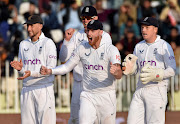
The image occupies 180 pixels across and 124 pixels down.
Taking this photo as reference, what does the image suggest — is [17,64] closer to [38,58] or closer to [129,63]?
[38,58]

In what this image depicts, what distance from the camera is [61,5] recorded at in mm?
16156

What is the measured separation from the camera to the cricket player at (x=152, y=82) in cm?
923

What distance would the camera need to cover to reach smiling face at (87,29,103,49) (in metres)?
8.84

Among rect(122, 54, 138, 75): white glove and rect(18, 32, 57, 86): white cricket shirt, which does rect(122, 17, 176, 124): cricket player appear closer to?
rect(122, 54, 138, 75): white glove

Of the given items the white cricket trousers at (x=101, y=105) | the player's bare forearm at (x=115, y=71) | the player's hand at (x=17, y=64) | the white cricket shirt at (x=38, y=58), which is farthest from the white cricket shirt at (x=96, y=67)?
the player's hand at (x=17, y=64)

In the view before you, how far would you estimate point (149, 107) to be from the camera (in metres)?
9.27

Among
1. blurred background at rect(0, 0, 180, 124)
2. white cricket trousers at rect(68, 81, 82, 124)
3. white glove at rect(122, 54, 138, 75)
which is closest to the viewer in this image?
white glove at rect(122, 54, 138, 75)

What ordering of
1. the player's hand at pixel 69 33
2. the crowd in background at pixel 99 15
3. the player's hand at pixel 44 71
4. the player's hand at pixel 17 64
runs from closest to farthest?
the player's hand at pixel 44 71 → the player's hand at pixel 17 64 → the player's hand at pixel 69 33 → the crowd in background at pixel 99 15

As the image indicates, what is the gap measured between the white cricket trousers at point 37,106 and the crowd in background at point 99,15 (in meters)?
5.48

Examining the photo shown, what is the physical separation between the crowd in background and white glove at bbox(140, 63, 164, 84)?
232 inches

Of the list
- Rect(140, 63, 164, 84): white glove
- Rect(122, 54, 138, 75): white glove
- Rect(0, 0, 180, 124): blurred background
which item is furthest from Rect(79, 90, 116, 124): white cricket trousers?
Rect(0, 0, 180, 124): blurred background

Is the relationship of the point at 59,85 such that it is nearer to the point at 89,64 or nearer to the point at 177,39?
the point at 177,39

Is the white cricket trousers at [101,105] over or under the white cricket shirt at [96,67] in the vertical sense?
under

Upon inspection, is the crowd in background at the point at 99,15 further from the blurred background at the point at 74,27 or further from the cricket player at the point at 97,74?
the cricket player at the point at 97,74
